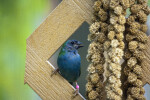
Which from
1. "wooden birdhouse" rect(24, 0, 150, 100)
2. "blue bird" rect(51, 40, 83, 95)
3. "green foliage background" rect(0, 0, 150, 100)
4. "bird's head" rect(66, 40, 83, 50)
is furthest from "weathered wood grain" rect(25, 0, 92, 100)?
"green foliage background" rect(0, 0, 150, 100)

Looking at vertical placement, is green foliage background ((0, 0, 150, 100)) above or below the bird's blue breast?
above

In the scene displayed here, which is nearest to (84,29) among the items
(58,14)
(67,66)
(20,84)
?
(67,66)

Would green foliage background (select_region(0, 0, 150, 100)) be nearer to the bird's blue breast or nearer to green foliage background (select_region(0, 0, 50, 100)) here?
green foliage background (select_region(0, 0, 50, 100))

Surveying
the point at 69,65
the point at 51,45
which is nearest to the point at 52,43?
the point at 51,45

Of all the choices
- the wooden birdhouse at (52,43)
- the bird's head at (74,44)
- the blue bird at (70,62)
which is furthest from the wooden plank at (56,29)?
the bird's head at (74,44)

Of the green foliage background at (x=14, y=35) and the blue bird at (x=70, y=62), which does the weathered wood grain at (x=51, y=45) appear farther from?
the green foliage background at (x=14, y=35)

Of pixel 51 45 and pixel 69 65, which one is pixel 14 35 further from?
pixel 51 45
